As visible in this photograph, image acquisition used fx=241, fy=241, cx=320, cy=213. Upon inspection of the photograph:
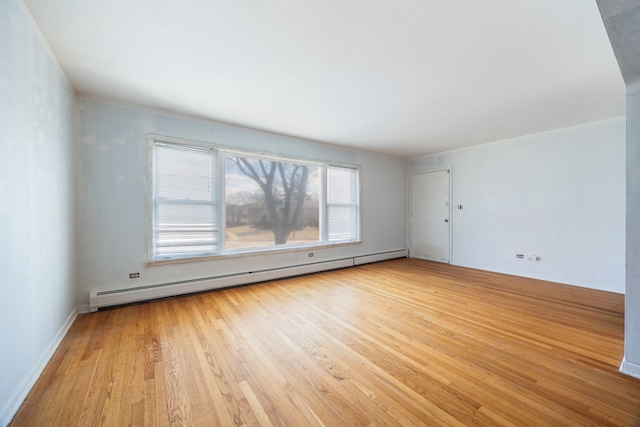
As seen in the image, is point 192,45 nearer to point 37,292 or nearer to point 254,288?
point 37,292

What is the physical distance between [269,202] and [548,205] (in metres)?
4.68

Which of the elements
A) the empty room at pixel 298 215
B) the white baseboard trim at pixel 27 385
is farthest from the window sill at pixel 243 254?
the white baseboard trim at pixel 27 385

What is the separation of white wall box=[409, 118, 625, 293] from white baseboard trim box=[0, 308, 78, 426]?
19.7ft

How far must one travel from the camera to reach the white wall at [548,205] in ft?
11.4

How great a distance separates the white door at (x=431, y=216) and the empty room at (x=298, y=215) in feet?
2.10

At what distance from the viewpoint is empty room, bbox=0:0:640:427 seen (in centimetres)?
149

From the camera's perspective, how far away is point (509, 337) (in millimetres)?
2209

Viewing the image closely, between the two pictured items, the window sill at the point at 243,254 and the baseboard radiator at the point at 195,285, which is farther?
the window sill at the point at 243,254

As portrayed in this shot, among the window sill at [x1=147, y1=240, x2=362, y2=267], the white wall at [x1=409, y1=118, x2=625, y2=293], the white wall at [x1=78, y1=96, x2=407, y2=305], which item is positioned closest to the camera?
the white wall at [x1=78, y1=96, x2=407, y2=305]

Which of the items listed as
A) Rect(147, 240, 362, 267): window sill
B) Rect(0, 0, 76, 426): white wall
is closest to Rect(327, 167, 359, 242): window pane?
Rect(147, 240, 362, 267): window sill

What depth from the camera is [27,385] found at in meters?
1.55

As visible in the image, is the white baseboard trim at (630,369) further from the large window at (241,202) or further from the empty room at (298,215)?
the large window at (241,202)

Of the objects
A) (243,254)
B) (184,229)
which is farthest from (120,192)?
(243,254)

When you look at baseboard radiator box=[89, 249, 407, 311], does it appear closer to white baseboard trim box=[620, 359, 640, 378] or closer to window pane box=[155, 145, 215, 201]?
window pane box=[155, 145, 215, 201]
